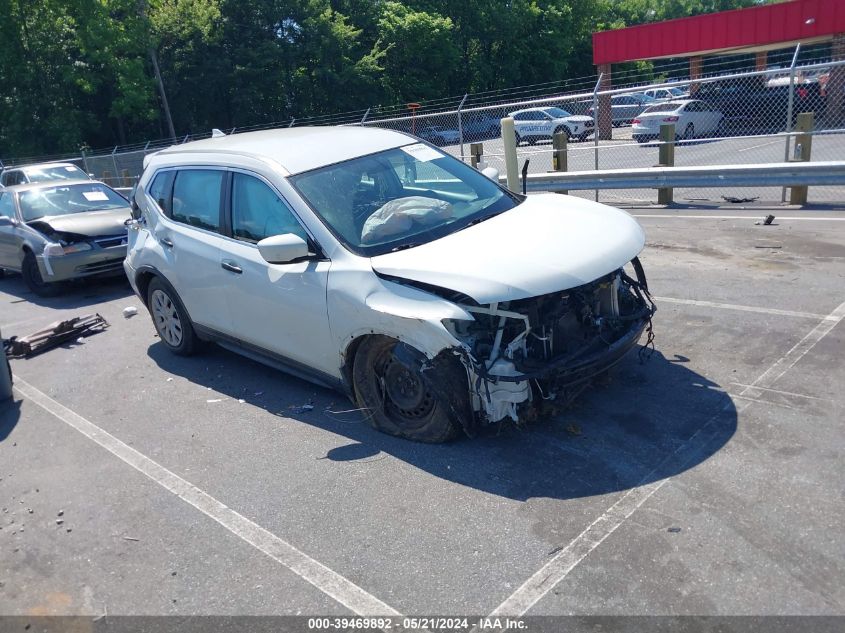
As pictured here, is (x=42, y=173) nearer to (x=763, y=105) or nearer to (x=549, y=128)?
(x=549, y=128)

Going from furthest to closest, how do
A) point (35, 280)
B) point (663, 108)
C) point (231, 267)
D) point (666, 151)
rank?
point (663, 108)
point (666, 151)
point (35, 280)
point (231, 267)

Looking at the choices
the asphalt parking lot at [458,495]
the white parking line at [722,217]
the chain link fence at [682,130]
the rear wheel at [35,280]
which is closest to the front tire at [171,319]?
the asphalt parking lot at [458,495]

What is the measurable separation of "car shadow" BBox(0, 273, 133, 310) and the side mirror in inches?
230

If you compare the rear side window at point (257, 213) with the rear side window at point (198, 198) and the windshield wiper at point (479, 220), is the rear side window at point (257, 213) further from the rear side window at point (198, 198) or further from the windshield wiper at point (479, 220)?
the windshield wiper at point (479, 220)

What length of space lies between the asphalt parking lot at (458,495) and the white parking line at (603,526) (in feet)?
0.04

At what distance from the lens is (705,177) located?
11.1m

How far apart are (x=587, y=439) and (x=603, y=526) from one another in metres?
0.91

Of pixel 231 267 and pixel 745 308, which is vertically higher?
pixel 231 267

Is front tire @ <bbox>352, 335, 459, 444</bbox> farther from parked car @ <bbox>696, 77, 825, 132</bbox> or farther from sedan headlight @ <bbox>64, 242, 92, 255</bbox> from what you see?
parked car @ <bbox>696, 77, 825, 132</bbox>

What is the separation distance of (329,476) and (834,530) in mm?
2671

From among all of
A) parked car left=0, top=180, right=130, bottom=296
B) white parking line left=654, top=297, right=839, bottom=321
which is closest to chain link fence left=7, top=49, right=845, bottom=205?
parked car left=0, top=180, right=130, bottom=296

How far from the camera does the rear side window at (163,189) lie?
6.65 meters

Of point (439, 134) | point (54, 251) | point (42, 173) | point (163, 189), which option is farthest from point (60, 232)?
point (439, 134)

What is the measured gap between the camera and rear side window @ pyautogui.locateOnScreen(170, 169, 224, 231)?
602cm
